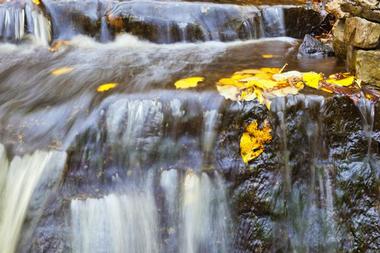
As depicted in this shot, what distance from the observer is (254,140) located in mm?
2965

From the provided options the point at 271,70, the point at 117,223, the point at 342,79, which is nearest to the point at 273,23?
the point at 271,70

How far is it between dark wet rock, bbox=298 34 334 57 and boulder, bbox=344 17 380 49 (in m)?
0.59

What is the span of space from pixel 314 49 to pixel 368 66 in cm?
106

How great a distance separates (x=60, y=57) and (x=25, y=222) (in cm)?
214

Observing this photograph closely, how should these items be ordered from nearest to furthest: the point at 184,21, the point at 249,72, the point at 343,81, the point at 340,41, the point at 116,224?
1. the point at 116,224
2. the point at 343,81
3. the point at 249,72
4. the point at 340,41
5. the point at 184,21

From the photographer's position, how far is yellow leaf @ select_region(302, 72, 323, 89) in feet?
10.5

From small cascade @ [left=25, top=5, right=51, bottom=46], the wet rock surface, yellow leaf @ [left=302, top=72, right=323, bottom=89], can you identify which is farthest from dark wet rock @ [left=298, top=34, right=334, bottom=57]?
small cascade @ [left=25, top=5, right=51, bottom=46]

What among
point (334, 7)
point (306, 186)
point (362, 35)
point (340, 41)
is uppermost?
point (334, 7)

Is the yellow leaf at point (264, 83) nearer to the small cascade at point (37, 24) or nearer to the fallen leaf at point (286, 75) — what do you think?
the fallen leaf at point (286, 75)

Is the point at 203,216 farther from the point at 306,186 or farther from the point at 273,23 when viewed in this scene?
the point at 273,23

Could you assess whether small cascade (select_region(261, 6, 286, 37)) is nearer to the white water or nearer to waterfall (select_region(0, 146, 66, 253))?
the white water

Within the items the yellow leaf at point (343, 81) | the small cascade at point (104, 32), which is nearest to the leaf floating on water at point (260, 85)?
the yellow leaf at point (343, 81)

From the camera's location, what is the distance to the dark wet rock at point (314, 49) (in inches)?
165

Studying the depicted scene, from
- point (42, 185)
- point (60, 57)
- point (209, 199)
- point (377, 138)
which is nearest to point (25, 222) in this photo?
point (42, 185)
